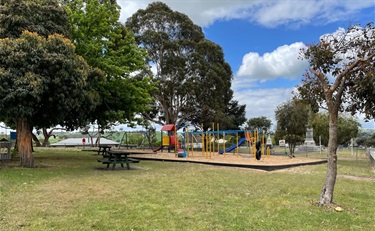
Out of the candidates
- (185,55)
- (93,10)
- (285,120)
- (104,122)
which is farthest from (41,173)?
(185,55)

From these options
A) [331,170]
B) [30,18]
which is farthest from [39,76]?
[331,170]

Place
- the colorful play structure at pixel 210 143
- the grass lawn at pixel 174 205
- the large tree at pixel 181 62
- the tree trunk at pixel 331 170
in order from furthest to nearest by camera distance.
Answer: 1. the large tree at pixel 181 62
2. the colorful play structure at pixel 210 143
3. the tree trunk at pixel 331 170
4. the grass lawn at pixel 174 205

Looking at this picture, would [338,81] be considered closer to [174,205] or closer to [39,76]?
[174,205]

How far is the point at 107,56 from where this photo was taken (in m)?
17.2

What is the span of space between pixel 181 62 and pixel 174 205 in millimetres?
26585

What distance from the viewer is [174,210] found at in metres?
6.13

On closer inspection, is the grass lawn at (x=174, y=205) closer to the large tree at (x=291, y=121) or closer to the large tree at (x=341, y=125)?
the large tree at (x=291, y=121)

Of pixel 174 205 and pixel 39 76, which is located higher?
pixel 39 76

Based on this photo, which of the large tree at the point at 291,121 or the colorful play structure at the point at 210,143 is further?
the large tree at the point at 291,121

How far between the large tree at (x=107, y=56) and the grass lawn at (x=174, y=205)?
746 cm

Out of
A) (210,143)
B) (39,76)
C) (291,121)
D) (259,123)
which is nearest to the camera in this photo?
(39,76)

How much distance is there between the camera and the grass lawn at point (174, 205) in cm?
526

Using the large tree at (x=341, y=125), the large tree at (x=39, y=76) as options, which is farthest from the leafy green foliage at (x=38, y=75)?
the large tree at (x=341, y=125)

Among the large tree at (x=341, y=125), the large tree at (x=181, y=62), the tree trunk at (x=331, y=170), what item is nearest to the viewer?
the tree trunk at (x=331, y=170)
